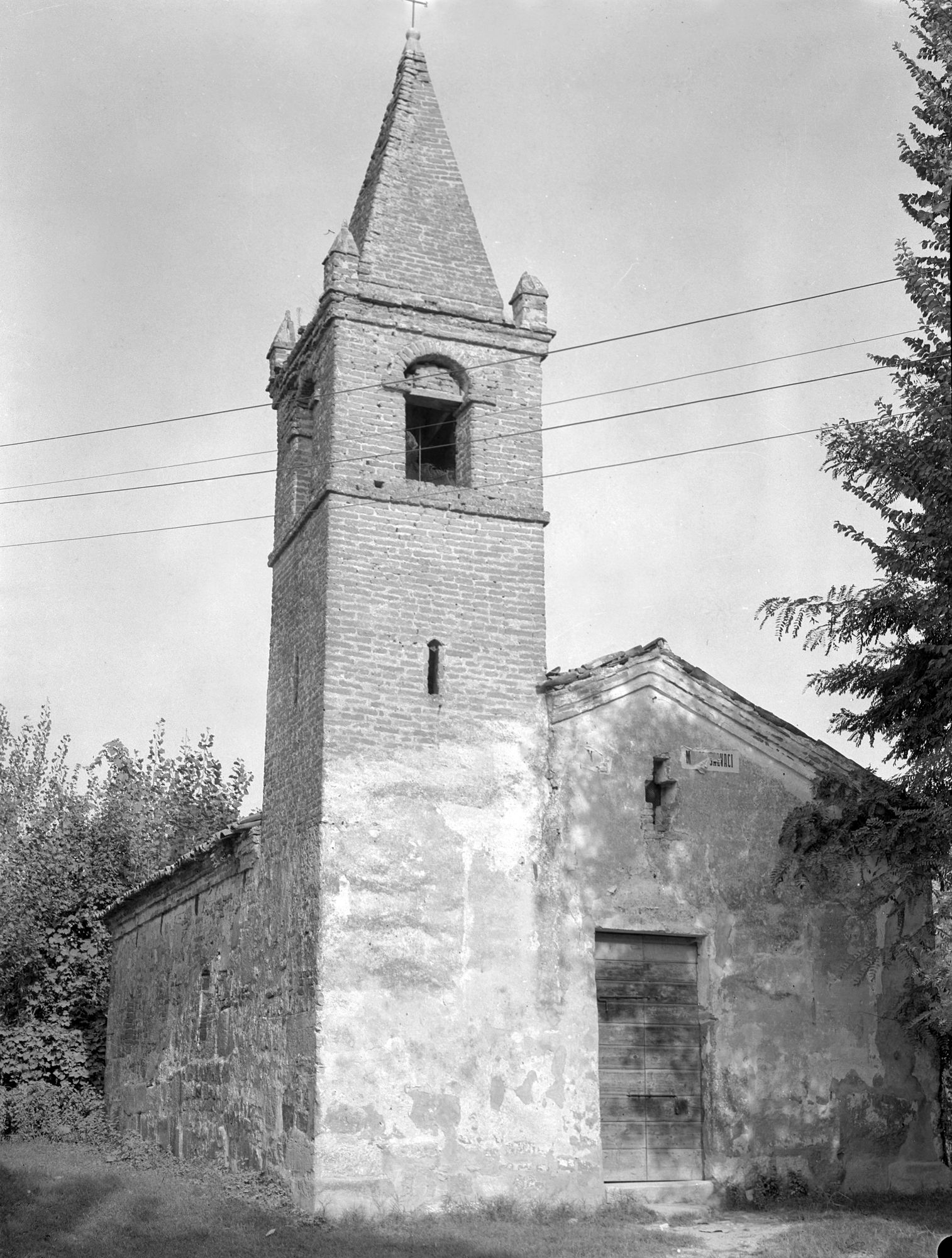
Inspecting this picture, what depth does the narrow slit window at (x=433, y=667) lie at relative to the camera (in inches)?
535

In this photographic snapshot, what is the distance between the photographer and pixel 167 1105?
16.8 meters

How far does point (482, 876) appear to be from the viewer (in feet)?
42.9

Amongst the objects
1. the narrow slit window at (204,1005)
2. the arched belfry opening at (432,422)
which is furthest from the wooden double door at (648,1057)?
the arched belfry opening at (432,422)

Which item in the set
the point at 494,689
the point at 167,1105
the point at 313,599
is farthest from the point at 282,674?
the point at 167,1105

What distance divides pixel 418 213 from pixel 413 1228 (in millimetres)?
10783

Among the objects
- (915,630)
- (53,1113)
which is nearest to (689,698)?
(915,630)

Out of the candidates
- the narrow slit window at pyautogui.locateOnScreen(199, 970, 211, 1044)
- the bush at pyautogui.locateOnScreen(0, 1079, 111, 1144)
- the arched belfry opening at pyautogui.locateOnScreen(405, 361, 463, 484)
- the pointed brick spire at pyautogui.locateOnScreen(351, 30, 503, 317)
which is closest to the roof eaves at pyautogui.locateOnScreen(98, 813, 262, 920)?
the narrow slit window at pyautogui.locateOnScreen(199, 970, 211, 1044)

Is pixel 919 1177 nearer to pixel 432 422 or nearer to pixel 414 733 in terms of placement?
pixel 414 733

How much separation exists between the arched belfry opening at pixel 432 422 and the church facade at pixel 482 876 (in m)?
0.05

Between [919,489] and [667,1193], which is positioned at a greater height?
[919,489]

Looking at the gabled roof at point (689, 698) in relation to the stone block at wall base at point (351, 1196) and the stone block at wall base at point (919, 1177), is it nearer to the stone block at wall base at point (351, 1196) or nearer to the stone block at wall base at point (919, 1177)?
the stone block at wall base at point (919, 1177)

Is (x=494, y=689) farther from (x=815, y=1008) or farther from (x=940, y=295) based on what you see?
(x=940, y=295)

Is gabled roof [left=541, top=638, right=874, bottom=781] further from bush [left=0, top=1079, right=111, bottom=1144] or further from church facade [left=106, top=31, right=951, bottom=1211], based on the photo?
bush [left=0, top=1079, right=111, bottom=1144]

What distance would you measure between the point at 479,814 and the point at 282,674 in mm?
2884
